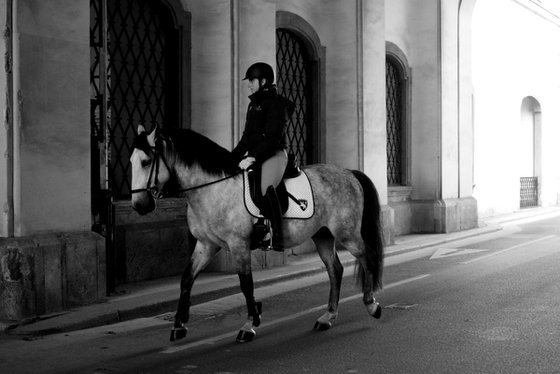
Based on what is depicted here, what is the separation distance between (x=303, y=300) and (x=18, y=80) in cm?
454

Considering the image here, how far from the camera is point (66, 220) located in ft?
30.5

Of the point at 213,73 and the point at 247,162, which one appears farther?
the point at 213,73

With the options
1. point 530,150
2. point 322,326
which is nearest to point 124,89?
point 322,326

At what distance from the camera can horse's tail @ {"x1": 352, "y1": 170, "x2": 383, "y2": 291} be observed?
8.45 meters

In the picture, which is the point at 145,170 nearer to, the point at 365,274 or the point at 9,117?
the point at 9,117

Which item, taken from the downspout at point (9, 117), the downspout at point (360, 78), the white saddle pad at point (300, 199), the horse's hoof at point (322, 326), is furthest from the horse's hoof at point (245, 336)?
the downspout at point (360, 78)

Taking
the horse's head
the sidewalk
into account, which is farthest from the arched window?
the horse's head

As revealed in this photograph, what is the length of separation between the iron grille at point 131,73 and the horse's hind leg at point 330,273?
3.90 m

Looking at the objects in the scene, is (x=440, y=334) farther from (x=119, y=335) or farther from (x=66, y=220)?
(x=66, y=220)

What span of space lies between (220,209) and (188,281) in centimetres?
78

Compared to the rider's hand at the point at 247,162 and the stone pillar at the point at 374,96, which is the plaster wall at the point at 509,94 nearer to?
the stone pillar at the point at 374,96

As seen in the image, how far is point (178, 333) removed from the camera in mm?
7582

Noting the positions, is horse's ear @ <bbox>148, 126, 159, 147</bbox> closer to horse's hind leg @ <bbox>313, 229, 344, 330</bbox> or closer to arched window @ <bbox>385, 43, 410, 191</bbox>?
horse's hind leg @ <bbox>313, 229, 344, 330</bbox>

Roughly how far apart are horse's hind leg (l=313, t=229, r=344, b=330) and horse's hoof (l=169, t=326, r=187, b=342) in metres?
1.40
